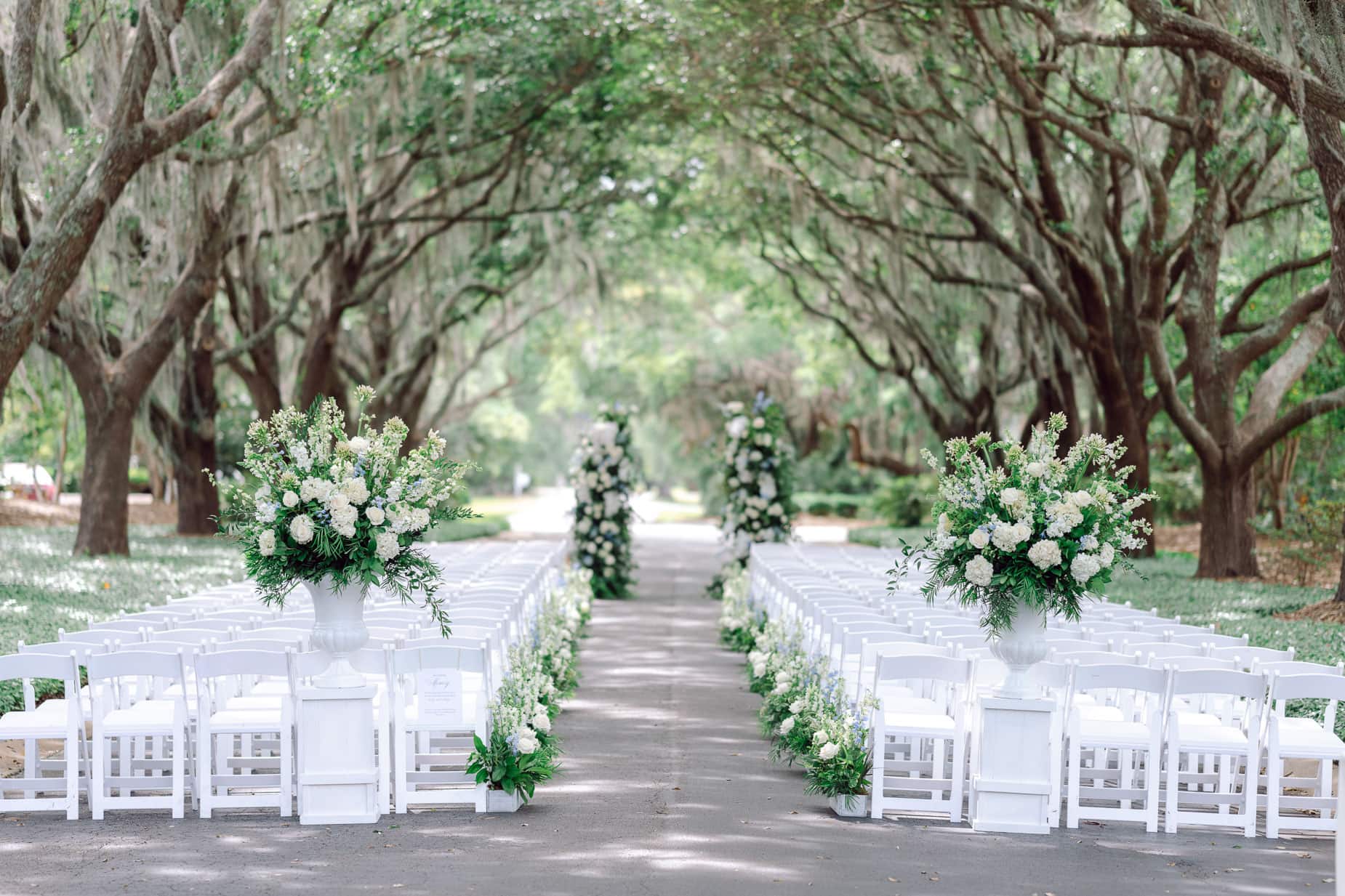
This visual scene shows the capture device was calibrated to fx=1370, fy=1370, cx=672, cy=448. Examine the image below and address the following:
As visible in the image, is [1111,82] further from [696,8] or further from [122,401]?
[122,401]

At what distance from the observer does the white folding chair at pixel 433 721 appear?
6695 mm

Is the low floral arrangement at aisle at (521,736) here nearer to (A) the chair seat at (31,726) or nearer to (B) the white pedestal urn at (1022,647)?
(A) the chair seat at (31,726)

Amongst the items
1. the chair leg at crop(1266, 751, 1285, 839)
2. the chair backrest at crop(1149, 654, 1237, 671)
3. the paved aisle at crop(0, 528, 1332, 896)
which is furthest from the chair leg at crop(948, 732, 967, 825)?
the chair leg at crop(1266, 751, 1285, 839)

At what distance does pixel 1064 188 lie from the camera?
19031 millimetres

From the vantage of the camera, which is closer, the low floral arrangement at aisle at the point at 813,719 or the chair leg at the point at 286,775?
the chair leg at the point at 286,775

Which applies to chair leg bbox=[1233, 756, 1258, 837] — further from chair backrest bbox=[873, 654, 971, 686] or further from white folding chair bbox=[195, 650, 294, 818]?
white folding chair bbox=[195, 650, 294, 818]

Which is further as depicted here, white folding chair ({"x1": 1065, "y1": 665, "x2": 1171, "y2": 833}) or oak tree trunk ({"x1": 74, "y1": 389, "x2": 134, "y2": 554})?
oak tree trunk ({"x1": 74, "y1": 389, "x2": 134, "y2": 554})

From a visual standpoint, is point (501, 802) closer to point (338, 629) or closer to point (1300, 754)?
point (338, 629)

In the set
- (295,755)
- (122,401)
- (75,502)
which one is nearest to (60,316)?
(122,401)

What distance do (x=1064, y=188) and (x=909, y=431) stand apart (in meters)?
14.1

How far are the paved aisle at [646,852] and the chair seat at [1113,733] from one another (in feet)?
1.36

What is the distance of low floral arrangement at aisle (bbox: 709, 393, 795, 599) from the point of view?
60.6 ft

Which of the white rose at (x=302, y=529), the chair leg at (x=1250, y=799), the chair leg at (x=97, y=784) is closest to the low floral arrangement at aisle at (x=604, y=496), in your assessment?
the white rose at (x=302, y=529)

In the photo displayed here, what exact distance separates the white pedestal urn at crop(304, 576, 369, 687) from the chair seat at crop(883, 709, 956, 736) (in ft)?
8.54
